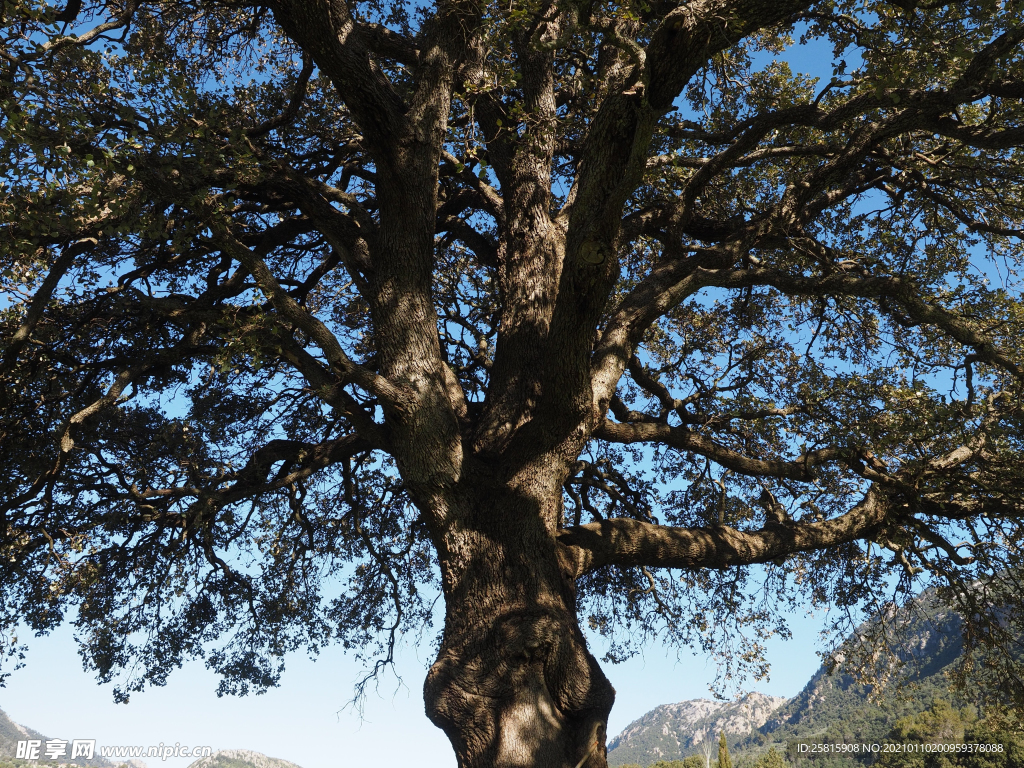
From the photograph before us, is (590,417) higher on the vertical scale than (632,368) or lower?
lower

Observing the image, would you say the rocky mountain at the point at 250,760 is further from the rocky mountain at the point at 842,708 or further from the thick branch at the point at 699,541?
the thick branch at the point at 699,541

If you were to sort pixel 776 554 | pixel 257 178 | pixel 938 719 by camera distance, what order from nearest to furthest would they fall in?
pixel 257 178 → pixel 776 554 → pixel 938 719

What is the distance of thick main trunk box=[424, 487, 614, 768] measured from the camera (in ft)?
15.4

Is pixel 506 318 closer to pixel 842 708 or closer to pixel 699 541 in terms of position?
pixel 699 541

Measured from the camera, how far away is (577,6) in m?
3.84

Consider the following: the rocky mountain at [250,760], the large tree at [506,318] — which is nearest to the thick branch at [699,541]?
the large tree at [506,318]

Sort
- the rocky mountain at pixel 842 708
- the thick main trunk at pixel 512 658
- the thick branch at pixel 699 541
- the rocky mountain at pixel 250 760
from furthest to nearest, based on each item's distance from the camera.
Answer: the rocky mountain at pixel 250 760
the rocky mountain at pixel 842 708
the thick branch at pixel 699 541
the thick main trunk at pixel 512 658

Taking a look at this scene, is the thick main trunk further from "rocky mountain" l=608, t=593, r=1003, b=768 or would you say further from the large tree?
"rocky mountain" l=608, t=593, r=1003, b=768

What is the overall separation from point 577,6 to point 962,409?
221 inches

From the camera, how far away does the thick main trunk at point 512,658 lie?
471cm

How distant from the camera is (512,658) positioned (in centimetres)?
496

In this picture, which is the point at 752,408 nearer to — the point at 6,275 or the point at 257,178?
the point at 257,178

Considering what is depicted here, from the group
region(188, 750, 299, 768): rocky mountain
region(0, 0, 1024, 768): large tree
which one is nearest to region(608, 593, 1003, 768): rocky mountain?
region(0, 0, 1024, 768): large tree

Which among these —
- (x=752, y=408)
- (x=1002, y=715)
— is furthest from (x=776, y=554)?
(x=1002, y=715)
